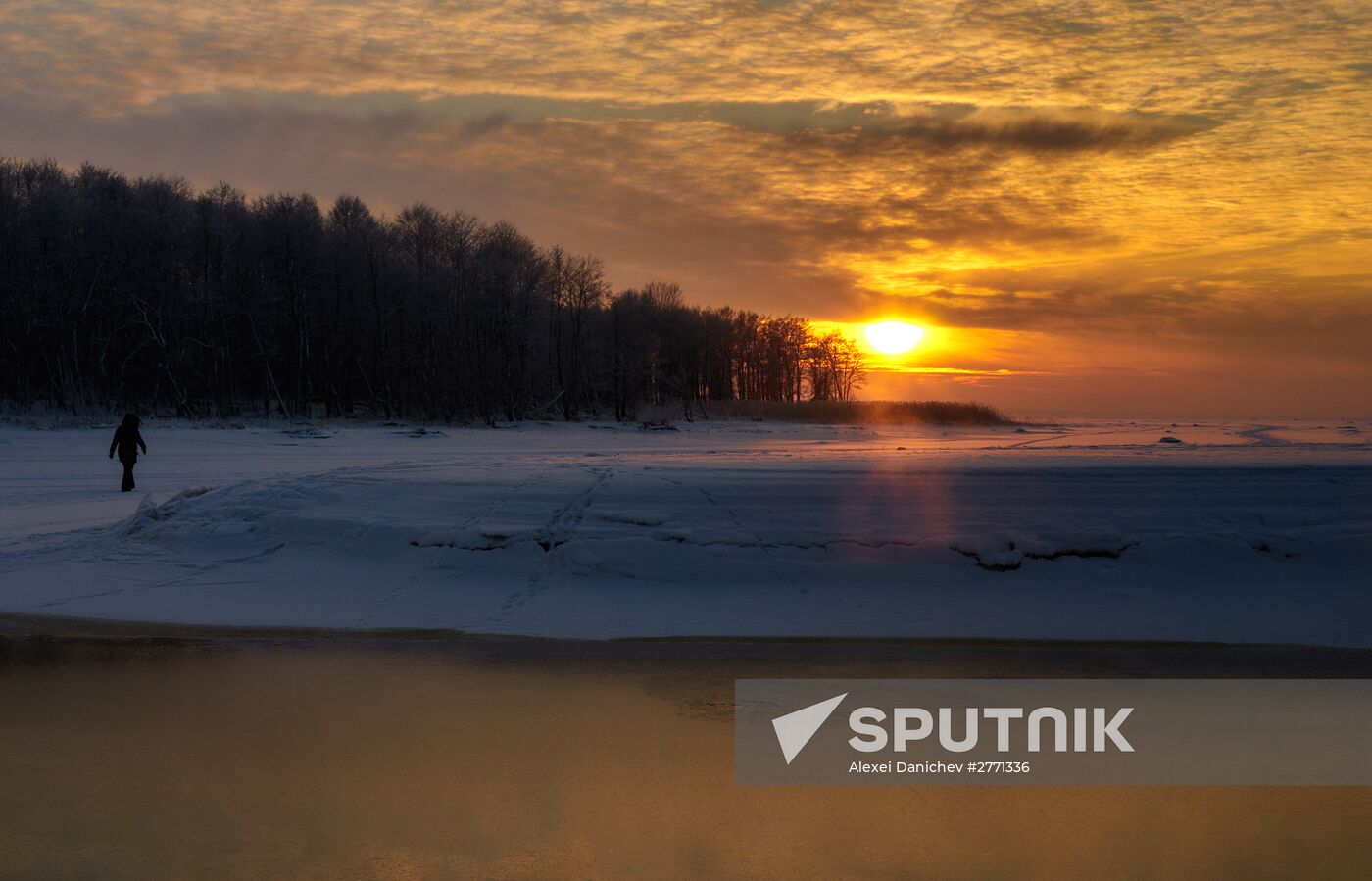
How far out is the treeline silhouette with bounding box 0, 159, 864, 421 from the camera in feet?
173

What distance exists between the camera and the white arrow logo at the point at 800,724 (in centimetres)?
571

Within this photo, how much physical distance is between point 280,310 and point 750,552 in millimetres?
54188

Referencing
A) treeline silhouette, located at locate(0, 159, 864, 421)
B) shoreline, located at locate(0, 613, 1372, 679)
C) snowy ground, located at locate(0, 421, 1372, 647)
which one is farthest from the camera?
treeline silhouette, located at locate(0, 159, 864, 421)

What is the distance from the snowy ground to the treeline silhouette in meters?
41.3

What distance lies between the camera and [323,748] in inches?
219

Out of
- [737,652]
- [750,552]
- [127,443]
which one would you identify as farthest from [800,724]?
[127,443]

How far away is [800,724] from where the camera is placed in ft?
20.0

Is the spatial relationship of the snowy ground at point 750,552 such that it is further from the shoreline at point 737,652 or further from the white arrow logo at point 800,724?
the white arrow logo at point 800,724

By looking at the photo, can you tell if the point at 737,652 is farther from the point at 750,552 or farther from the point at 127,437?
the point at 127,437
